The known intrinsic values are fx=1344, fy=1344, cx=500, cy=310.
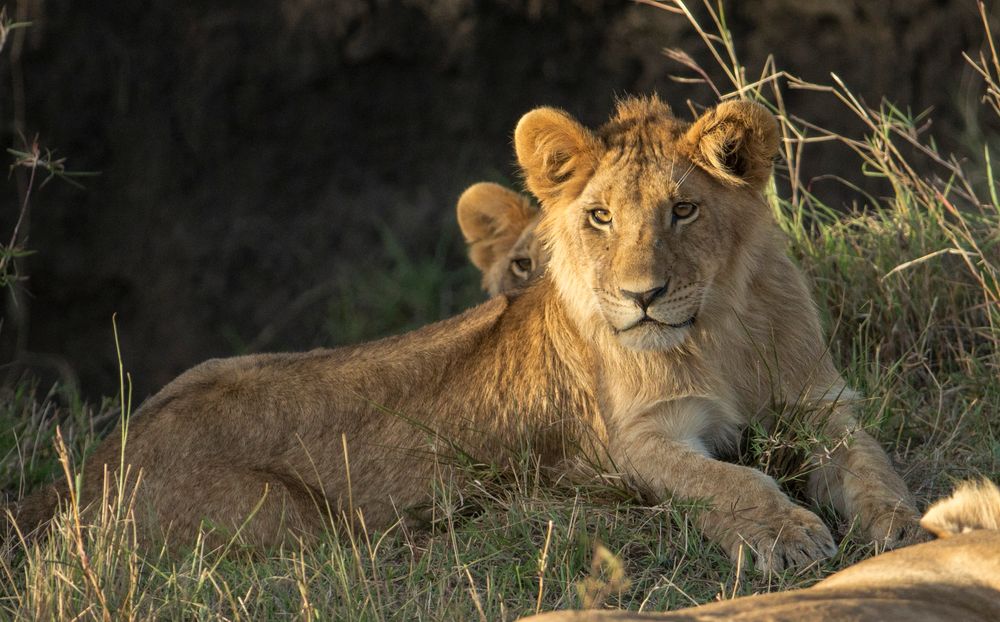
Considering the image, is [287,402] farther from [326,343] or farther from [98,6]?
[98,6]

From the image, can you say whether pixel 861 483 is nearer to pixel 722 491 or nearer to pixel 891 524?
pixel 891 524

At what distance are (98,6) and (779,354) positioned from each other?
16.2ft

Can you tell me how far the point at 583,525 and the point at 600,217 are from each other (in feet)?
3.00

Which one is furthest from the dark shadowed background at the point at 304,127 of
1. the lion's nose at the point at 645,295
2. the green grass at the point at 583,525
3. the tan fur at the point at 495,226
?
the lion's nose at the point at 645,295

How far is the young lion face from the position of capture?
3.65 m

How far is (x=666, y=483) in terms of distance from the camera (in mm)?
3633

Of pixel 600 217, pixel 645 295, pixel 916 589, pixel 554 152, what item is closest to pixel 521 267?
pixel 554 152

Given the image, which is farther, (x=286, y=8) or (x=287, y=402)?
(x=286, y=8)

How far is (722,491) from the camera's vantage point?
3.50m

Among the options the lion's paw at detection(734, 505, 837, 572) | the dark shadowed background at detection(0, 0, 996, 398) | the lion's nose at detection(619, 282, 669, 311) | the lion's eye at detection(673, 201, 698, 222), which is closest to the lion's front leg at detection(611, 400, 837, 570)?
the lion's paw at detection(734, 505, 837, 572)

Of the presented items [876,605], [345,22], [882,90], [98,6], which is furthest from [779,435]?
[98,6]

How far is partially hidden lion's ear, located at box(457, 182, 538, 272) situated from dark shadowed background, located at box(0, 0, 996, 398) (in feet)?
4.53

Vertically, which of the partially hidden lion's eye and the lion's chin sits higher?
the lion's chin

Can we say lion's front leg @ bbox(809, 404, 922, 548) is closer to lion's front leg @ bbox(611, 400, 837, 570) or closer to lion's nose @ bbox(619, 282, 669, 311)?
lion's front leg @ bbox(611, 400, 837, 570)
